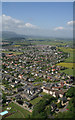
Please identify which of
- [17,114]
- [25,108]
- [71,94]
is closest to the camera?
[17,114]

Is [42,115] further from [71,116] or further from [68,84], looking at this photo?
[68,84]

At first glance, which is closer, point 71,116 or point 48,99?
point 71,116

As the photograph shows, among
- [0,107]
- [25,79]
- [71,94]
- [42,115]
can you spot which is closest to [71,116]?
[42,115]

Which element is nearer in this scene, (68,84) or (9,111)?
(9,111)

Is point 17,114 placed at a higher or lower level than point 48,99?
lower

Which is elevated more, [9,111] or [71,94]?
[71,94]

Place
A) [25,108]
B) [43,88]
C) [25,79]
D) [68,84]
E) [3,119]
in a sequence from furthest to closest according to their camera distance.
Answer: [25,79] → [68,84] → [43,88] → [25,108] → [3,119]

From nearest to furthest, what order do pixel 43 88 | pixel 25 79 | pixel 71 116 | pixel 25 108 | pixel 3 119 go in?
pixel 71 116
pixel 3 119
pixel 25 108
pixel 43 88
pixel 25 79

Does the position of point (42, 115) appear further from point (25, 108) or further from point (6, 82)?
point (6, 82)

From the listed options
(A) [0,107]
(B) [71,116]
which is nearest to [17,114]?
(A) [0,107]
